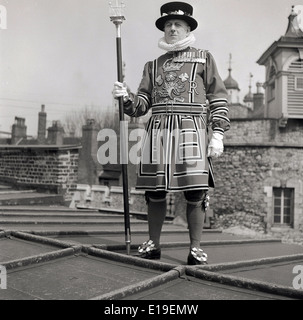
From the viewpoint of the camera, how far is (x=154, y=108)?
3.25 metres

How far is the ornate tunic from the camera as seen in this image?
2986 mm

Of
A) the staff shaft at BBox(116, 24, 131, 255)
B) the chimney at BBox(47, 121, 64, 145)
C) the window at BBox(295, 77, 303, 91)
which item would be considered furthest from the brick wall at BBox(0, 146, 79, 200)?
the chimney at BBox(47, 121, 64, 145)

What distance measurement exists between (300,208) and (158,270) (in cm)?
1699

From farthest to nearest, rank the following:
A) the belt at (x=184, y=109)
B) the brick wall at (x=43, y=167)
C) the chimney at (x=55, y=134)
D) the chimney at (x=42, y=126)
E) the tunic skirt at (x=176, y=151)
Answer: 1. the chimney at (x=42, y=126)
2. the chimney at (x=55, y=134)
3. the brick wall at (x=43, y=167)
4. the belt at (x=184, y=109)
5. the tunic skirt at (x=176, y=151)

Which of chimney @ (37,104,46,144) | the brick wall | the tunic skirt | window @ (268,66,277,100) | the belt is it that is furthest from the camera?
chimney @ (37,104,46,144)

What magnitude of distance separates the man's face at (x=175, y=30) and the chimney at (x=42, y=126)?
31.0m

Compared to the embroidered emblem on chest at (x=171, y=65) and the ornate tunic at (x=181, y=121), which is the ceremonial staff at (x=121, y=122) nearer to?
the ornate tunic at (x=181, y=121)

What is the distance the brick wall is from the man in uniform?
758 centimetres

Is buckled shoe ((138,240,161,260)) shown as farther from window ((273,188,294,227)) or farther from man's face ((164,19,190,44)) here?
window ((273,188,294,227))

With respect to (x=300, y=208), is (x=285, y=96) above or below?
above

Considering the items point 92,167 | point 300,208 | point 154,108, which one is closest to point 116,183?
point 92,167

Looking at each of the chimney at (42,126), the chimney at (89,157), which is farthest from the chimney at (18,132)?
the chimney at (89,157)

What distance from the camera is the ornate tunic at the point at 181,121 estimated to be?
2.99 metres
